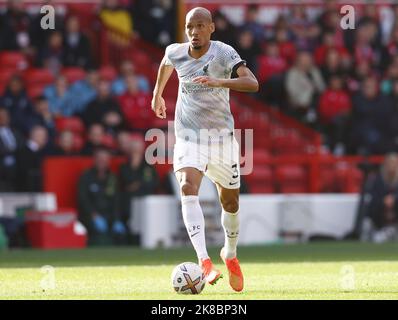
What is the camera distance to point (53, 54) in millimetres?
21391

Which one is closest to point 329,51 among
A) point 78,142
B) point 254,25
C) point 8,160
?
point 254,25

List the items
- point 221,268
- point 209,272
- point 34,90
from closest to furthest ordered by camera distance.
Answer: point 209,272, point 221,268, point 34,90

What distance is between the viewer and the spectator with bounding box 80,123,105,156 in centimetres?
1955

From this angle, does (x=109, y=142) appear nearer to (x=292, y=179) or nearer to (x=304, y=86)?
(x=292, y=179)

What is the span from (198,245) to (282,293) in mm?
798

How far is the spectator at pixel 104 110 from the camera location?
20.3 metres

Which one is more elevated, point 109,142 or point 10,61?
point 10,61

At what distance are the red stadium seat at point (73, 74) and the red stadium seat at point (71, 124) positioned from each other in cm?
92

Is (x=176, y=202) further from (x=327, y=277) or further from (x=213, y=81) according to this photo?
(x=213, y=81)

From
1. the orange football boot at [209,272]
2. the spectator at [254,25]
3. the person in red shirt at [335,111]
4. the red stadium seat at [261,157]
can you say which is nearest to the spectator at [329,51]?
the person in red shirt at [335,111]

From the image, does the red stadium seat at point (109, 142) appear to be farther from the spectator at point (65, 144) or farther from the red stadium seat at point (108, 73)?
the red stadium seat at point (108, 73)

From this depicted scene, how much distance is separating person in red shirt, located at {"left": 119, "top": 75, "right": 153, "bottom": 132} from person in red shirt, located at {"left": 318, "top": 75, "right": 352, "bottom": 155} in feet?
11.0

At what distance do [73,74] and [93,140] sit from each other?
6.68ft

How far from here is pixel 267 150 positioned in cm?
2170
